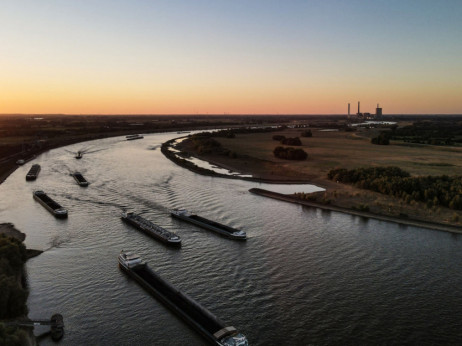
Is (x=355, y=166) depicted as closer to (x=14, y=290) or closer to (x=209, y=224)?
(x=209, y=224)

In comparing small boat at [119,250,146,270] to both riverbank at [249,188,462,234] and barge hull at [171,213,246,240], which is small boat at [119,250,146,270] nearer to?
barge hull at [171,213,246,240]

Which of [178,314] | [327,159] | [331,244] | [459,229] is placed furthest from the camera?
[327,159]

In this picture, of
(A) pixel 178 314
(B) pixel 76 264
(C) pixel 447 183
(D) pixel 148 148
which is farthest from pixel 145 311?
(D) pixel 148 148

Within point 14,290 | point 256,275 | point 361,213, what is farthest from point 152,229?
point 361,213

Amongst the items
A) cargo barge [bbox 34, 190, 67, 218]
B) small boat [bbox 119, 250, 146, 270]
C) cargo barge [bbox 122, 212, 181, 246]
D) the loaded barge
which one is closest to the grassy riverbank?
cargo barge [bbox 122, 212, 181, 246]

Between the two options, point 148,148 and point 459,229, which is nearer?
point 459,229

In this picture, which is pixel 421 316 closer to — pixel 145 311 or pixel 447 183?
pixel 145 311
